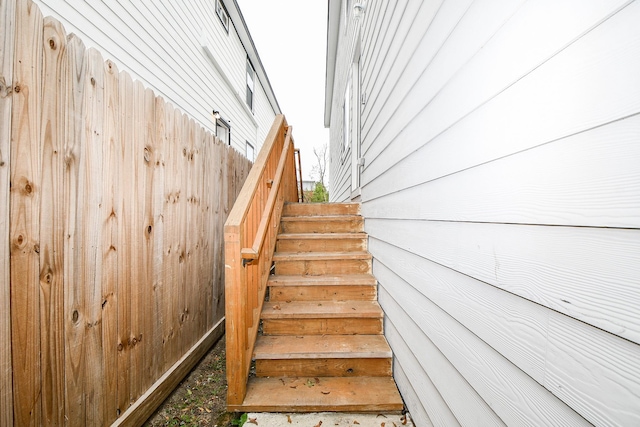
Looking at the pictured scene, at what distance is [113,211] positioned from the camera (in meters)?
1.41

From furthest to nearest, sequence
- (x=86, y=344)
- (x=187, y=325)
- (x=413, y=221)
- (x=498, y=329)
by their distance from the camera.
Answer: (x=187, y=325), (x=413, y=221), (x=86, y=344), (x=498, y=329)

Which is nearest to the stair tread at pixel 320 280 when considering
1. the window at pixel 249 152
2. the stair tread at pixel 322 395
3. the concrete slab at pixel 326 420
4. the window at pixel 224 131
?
the stair tread at pixel 322 395

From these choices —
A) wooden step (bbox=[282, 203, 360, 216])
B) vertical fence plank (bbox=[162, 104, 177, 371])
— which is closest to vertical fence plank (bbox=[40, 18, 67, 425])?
vertical fence plank (bbox=[162, 104, 177, 371])

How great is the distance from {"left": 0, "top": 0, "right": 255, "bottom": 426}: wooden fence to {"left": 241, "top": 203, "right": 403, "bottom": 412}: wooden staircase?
2.39 feet

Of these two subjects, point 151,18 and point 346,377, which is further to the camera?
point 151,18

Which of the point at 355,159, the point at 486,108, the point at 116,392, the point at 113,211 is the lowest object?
the point at 116,392

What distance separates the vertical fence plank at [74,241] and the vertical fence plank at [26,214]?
4.4 inches

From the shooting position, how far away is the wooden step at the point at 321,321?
2205 millimetres

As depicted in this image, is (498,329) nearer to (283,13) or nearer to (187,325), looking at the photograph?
(187,325)

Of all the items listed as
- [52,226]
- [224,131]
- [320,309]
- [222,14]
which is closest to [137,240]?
[52,226]

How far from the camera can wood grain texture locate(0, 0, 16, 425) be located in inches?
37.1

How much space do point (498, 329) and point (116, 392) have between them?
6.17 feet

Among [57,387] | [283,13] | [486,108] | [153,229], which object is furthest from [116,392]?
[283,13]

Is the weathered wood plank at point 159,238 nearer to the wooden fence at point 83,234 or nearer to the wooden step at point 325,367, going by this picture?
the wooden fence at point 83,234
